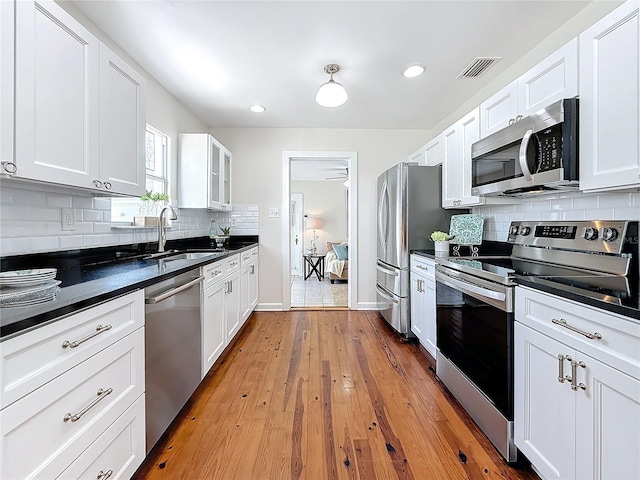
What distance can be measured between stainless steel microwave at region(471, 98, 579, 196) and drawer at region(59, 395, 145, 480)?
7.28 feet

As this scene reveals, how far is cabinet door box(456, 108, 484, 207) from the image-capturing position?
2.37 meters

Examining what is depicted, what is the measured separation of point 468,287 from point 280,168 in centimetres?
297

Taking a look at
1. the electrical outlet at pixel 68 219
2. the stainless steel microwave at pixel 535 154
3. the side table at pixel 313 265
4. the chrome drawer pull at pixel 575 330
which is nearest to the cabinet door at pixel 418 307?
the stainless steel microwave at pixel 535 154

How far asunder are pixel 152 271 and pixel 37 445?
0.86 meters

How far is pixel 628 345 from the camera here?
3.06ft

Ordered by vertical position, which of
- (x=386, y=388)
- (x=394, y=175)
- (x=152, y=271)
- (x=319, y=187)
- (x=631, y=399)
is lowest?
(x=386, y=388)

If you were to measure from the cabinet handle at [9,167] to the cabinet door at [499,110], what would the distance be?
252 cm

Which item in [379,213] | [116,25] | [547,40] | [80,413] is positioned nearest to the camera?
[80,413]

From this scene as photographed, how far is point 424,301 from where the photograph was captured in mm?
2654

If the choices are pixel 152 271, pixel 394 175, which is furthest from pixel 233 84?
pixel 152 271

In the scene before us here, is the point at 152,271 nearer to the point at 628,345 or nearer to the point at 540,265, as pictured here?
the point at 628,345

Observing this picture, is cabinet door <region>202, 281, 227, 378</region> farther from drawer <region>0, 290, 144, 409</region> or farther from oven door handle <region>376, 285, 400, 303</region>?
oven door handle <region>376, 285, 400, 303</region>

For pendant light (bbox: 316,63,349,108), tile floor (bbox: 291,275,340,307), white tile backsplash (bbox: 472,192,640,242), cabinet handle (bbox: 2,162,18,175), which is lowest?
tile floor (bbox: 291,275,340,307)

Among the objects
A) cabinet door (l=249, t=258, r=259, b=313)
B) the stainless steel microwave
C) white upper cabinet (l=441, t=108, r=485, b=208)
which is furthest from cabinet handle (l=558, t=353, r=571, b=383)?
cabinet door (l=249, t=258, r=259, b=313)
